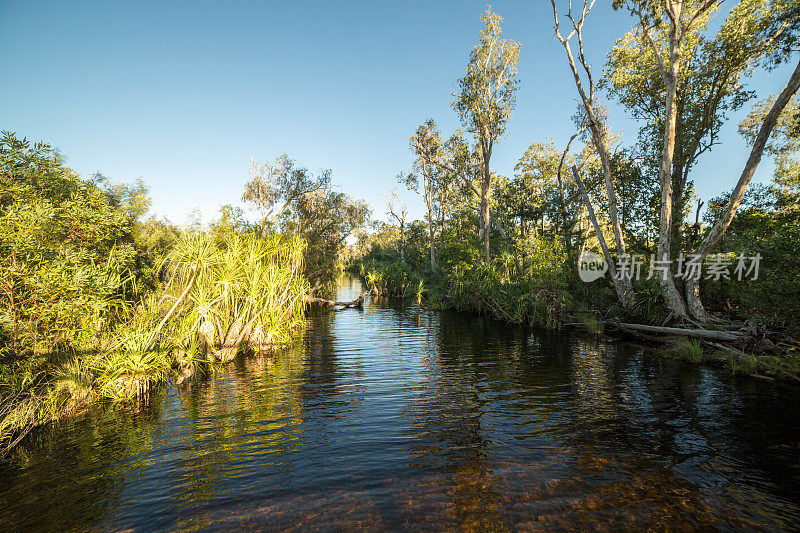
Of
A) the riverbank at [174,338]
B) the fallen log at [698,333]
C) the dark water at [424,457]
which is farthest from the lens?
the fallen log at [698,333]

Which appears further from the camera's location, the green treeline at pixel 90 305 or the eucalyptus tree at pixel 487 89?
the eucalyptus tree at pixel 487 89

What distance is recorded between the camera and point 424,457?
5.25 meters

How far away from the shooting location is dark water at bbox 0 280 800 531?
13.1ft

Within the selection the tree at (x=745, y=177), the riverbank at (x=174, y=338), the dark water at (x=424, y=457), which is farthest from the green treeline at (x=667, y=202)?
the riverbank at (x=174, y=338)

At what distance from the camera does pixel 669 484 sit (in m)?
4.57

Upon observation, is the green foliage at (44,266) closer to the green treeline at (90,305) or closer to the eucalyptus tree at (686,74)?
the green treeline at (90,305)

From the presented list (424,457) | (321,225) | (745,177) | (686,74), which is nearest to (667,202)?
(745,177)

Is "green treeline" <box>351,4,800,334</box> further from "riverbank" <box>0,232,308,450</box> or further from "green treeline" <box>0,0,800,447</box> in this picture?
"riverbank" <box>0,232,308,450</box>

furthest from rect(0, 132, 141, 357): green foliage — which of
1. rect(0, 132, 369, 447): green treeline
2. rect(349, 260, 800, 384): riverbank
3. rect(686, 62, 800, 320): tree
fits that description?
rect(686, 62, 800, 320): tree

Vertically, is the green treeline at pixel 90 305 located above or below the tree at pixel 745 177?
below

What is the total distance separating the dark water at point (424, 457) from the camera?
3982mm

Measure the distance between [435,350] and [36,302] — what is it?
10.7 metres

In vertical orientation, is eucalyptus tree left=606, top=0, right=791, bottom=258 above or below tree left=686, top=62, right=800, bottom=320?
above

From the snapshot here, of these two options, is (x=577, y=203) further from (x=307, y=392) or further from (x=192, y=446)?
(x=192, y=446)
